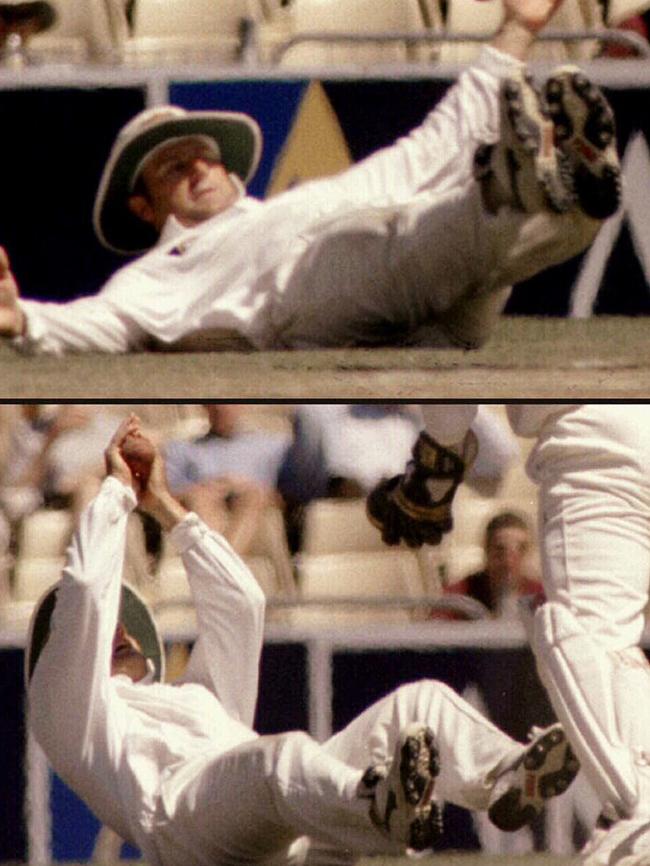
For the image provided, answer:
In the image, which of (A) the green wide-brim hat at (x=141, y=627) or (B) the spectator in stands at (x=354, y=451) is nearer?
(A) the green wide-brim hat at (x=141, y=627)

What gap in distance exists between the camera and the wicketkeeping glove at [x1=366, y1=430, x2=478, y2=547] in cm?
608

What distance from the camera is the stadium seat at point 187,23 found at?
309 inches

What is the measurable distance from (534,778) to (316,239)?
1575 mm

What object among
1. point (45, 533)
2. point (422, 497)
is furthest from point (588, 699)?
point (45, 533)

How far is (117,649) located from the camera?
6051 mm

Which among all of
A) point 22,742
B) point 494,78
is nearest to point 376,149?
point 494,78

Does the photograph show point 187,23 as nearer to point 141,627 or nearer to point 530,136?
point 530,136

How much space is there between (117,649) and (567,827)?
0.93m

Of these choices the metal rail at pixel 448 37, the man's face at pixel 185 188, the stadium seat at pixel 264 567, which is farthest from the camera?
the metal rail at pixel 448 37

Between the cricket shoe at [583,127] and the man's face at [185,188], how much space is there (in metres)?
1.16

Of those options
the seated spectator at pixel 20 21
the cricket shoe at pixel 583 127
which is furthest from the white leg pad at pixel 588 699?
the seated spectator at pixel 20 21

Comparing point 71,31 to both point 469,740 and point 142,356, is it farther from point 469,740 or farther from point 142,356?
point 469,740

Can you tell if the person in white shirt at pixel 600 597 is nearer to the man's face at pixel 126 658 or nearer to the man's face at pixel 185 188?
the man's face at pixel 126 658

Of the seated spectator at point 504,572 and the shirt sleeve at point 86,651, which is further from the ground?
the shirt sleeve at point 86,651
